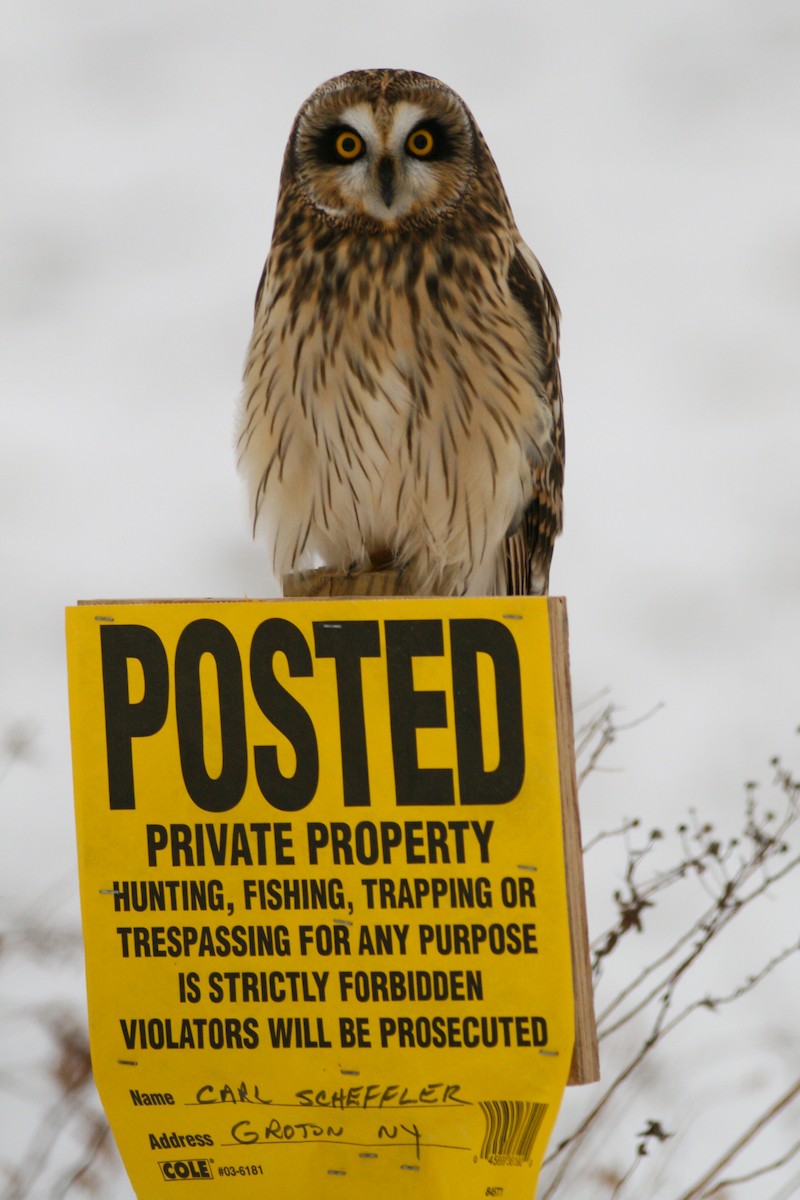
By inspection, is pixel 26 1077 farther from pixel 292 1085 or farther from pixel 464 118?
pixel 464 118

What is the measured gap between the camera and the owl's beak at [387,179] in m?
2.06

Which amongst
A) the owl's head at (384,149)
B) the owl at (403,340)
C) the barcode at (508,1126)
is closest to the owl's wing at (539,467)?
the owl at (403,340)

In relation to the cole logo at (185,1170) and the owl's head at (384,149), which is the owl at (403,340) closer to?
the owl's head at (384,149)

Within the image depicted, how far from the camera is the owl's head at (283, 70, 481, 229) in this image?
206 centimetres

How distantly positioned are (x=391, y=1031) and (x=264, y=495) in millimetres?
1125

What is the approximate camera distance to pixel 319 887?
4.80ft

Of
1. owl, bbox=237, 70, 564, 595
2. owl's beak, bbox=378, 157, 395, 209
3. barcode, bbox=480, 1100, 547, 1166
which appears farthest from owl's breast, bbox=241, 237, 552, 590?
barcode, bbox=480, 1100, 547, 1166

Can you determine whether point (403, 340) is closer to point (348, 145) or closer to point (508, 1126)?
point (348, 145)

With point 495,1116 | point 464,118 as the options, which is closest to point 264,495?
point 464,118

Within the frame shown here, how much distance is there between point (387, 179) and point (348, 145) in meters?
0.10

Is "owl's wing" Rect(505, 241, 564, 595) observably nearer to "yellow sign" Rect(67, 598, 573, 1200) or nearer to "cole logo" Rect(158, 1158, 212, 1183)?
"yellow sign" Rect(67, 598, 573, 1200)

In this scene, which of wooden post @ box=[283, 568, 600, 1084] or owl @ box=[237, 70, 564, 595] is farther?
owl @ box=[237, 70, 564, 595]

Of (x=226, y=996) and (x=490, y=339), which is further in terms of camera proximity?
(x=490, y=339)

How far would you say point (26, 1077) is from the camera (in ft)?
9.13
